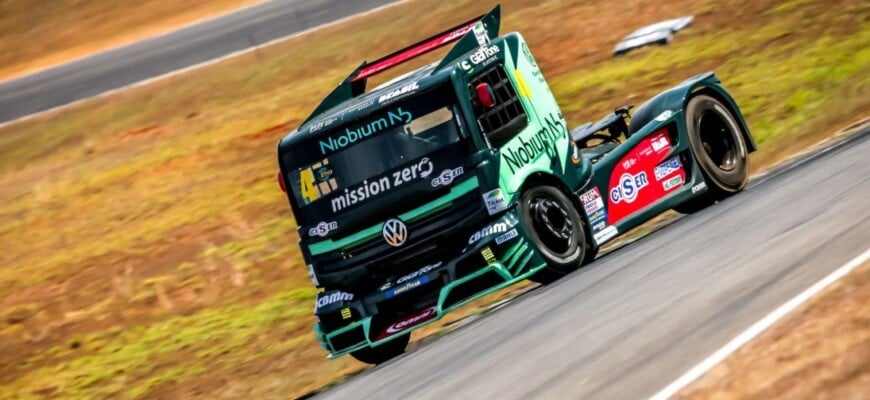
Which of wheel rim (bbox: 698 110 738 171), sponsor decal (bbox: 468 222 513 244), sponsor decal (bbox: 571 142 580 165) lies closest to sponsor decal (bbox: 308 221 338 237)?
sponsor decal (bbox: 468 222 513 244)

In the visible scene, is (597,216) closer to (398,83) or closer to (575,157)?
(575,157)

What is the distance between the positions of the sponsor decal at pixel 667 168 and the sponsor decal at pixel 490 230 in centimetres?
231

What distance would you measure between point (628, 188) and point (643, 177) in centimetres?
24

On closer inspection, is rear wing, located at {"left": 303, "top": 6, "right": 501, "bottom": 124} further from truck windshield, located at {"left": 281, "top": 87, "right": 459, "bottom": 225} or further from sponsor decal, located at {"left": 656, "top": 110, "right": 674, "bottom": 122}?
sponsor decal, located at {"left": 656, "top": 110, "right": 674, "bottom": 122}

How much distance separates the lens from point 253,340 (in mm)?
14758

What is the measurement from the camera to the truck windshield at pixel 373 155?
11.4 metres

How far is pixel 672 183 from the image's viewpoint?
1298cm

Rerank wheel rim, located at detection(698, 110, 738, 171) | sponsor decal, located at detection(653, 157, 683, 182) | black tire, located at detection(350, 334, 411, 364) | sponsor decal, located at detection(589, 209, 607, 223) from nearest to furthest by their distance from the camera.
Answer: black tire, located at detection(350, 334, 411, 364), sponsor decal, located at detection(589, 209, 607, 223), sponsor decal, located at detection(653, 157, 683, 182), wheel rim, located at detection(698, 110, 738, 171)

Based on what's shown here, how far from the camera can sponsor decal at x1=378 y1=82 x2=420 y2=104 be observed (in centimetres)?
1152

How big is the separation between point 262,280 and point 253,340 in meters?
2.05

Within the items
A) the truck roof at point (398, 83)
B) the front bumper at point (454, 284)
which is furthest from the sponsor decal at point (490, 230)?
the truck roof at point (398, 83)

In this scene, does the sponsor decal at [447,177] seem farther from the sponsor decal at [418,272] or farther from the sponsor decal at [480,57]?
the sponsor decal at [480,57]

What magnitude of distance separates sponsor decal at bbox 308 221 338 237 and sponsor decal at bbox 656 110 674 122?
342cm

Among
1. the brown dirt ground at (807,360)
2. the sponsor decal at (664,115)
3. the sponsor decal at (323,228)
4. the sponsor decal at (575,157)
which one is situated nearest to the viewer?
the brown dirt ground at (807,360)
